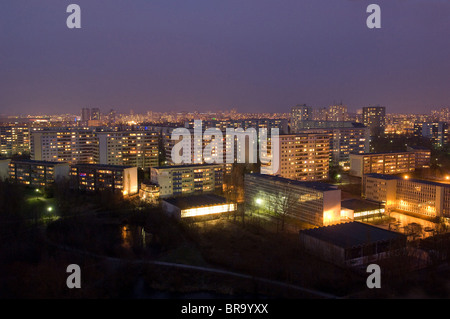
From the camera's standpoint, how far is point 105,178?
33.2 ft

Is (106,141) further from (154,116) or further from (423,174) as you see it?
(154,116)

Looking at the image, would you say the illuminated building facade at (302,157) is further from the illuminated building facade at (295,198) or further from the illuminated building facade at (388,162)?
the illuminated building facade at (295,198)

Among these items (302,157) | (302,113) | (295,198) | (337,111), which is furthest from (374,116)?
(295,198)

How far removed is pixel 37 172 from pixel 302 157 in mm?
7367

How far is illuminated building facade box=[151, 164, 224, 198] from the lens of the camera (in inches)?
381

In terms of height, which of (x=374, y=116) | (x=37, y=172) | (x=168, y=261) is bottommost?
(x=168, y=261)

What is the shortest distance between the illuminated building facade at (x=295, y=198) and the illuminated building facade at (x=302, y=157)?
92.2 inches

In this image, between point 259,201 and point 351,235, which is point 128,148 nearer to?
point 259,201

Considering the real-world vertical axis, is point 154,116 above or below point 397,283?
above

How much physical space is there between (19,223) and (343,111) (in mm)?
25635

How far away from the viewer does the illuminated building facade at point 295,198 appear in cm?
753

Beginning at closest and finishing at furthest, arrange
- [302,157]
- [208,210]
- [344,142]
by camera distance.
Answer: [208,210] < [302,157] < [344,142]
